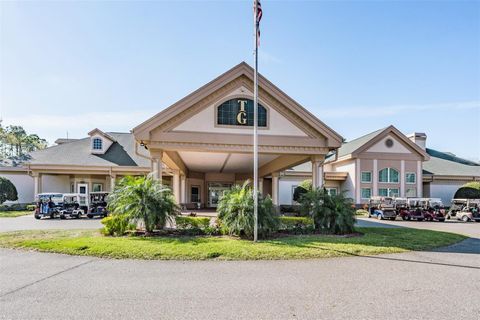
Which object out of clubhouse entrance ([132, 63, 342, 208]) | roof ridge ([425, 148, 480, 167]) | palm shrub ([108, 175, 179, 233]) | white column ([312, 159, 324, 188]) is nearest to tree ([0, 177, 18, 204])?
clubhouse entrance ([132, 63, 342, 208])

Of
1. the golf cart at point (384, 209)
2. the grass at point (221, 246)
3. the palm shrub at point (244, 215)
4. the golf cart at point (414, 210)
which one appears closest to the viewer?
the grass at point (221, 246)

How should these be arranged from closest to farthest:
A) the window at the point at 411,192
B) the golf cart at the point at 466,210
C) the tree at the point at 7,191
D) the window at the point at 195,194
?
the golf cart at the point at 466,210 < the tree at the point at 7,191 < the window at the point at 195,194 < the window at the point at 411,192

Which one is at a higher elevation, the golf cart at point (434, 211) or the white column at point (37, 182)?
the white column at point (37, 182)

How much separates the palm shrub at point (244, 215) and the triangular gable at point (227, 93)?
4.50 metres

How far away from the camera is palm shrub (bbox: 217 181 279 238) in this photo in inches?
481

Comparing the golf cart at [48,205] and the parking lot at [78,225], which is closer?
the parking lot at [78,225]

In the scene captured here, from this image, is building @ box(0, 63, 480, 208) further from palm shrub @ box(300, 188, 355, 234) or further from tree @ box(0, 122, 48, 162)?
tree @ box(0, 122, 48, 162)

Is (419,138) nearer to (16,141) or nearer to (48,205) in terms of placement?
(48,205)

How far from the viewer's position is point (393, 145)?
33.1 m

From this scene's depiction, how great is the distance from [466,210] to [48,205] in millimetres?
29270

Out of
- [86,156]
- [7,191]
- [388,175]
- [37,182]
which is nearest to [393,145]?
[388,175]

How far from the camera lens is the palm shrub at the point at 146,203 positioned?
12422 mm

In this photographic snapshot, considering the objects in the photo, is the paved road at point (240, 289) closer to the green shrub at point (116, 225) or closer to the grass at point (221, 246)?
the grass at point (221, 246)

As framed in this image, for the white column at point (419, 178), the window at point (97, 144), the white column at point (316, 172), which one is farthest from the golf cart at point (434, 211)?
the window at point (97, 144)
